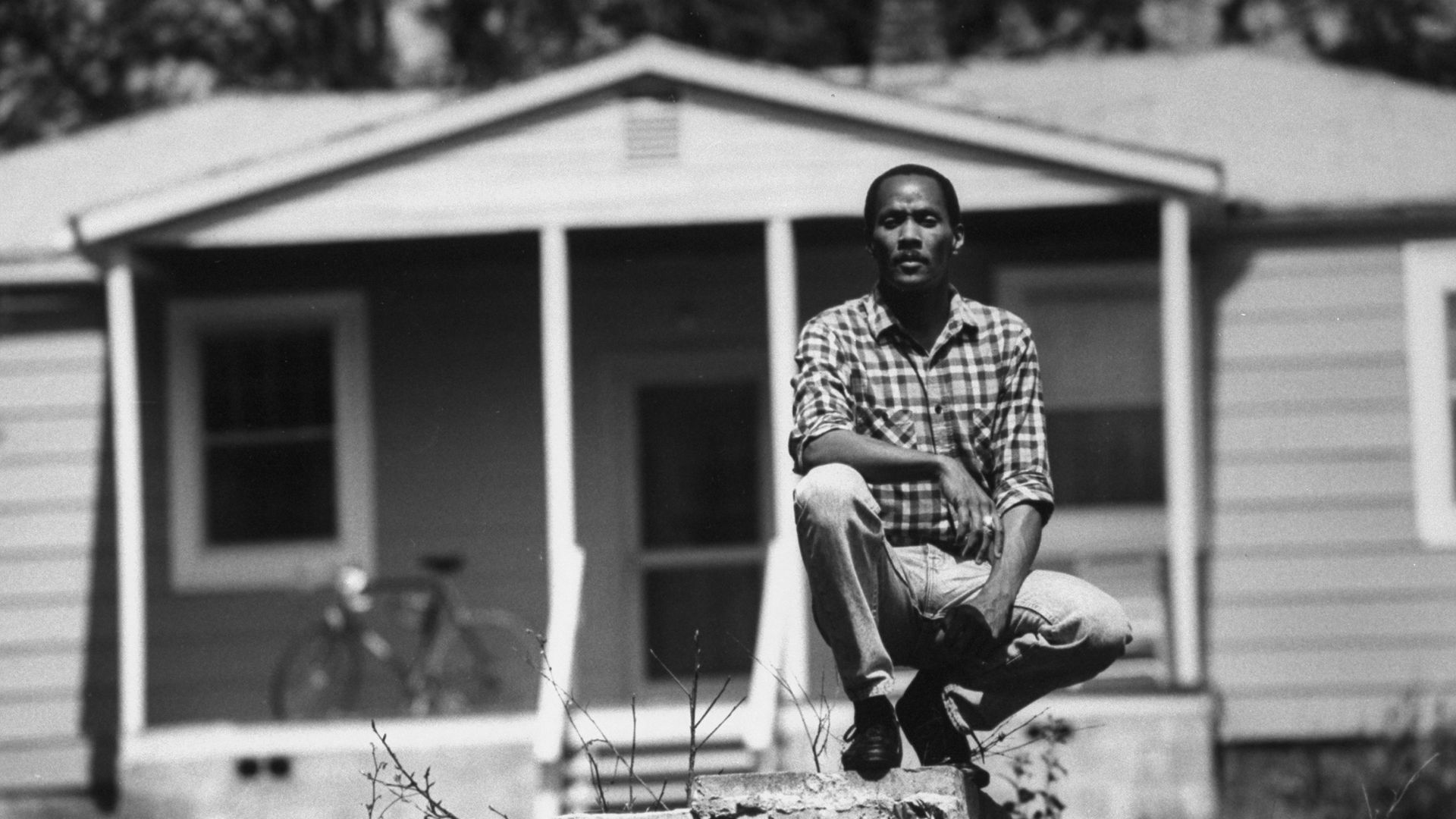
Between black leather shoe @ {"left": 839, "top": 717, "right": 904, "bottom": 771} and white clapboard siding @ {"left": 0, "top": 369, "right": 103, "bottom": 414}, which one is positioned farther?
white clapboard siding @ {"left": 0, "top": 369, "right": 103, "bottom": 414}

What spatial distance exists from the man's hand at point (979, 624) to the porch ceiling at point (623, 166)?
6506 millimetres

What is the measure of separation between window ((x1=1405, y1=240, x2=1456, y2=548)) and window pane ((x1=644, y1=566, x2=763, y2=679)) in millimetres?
3906

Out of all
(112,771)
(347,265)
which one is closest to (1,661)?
(112,771)

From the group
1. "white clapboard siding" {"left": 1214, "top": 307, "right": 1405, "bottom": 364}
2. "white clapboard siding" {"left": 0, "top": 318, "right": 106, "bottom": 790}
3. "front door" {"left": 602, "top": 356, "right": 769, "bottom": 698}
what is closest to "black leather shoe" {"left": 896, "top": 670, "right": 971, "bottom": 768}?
"white clapboard siding" {"left": 1214, "top": 307, "right": 1405, "bottom": 364}

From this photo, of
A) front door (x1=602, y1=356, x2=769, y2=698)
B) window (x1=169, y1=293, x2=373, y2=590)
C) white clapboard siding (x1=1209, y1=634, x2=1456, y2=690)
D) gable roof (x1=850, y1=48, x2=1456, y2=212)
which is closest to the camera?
white clapboard siding (x1=1209, y1=634, x2=1456, y2=690)

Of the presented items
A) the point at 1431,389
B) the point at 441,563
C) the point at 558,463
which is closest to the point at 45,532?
the point at 441,563

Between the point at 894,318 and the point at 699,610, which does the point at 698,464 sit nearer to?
the point at 699,610

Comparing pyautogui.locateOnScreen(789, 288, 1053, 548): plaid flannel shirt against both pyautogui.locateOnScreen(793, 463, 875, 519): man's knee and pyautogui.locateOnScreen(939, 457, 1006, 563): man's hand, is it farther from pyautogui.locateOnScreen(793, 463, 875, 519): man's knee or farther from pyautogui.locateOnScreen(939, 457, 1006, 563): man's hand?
pyautogui.locateOnScreen(793, 463, 875, 519): man's knee

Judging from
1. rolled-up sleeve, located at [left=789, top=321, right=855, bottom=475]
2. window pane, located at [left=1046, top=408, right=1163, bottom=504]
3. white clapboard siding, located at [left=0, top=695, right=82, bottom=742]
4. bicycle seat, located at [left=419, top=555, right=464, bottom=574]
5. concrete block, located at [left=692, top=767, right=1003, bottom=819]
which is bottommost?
white clapboard siding, located at [left=0, top=695, right=82, bottom=742]

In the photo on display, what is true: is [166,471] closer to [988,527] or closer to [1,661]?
[1,661]

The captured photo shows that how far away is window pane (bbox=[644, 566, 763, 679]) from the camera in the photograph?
41.0ft

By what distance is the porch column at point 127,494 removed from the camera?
415 inches

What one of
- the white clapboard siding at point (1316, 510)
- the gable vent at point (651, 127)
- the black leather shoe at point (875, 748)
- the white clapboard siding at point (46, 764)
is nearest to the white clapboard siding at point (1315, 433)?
the white clapboard siding at point (1316, 510)

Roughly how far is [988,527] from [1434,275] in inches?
317
